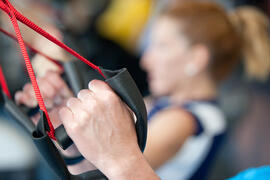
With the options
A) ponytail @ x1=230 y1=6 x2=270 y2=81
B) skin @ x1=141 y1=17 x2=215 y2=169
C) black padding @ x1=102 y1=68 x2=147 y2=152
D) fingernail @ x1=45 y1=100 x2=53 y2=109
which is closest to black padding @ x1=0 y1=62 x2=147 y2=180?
black padding @ x1=102 y1=68 x2=147 y2=152

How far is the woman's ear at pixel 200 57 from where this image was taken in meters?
1.33

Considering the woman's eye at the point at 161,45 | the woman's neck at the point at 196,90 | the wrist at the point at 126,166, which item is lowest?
the woman's neck at the point at 196,90

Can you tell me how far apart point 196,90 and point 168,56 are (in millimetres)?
157

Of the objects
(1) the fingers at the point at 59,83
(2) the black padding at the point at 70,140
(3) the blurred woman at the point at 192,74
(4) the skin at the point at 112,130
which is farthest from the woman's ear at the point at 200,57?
(2) the black padding at the point at 70,140

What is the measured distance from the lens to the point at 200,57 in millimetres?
1326

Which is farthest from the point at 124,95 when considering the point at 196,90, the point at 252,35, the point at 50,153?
the point at 252,35

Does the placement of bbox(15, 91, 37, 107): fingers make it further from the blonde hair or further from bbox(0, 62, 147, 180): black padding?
the blonde hair

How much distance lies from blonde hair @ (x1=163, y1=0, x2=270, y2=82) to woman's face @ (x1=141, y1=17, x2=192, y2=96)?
0.11 ft

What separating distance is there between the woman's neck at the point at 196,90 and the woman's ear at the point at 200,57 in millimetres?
33

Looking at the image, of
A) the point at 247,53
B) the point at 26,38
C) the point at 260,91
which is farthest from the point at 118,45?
the point at 26,38

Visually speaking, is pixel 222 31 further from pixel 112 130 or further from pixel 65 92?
pixel 112 130

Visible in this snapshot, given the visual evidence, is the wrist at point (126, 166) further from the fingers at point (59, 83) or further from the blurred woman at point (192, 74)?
the blurred woman at point (192, 74)

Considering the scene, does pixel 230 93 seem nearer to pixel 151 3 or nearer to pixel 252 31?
pixel 151 3

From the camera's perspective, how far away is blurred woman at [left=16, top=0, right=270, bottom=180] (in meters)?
1.15
